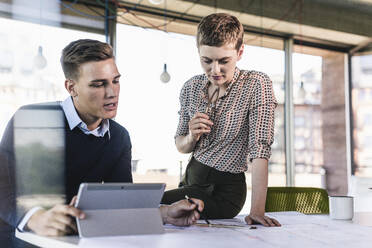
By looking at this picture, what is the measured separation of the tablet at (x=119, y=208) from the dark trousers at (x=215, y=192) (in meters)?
0.46

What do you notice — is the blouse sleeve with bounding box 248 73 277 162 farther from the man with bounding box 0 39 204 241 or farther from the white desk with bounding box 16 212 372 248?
the man with bounding box 0 39 204 241

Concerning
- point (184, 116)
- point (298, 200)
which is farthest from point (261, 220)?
point (298, 200)

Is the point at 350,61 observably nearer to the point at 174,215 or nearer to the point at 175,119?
the point at 175,119

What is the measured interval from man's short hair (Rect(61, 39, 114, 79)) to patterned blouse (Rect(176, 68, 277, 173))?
486 millimetres

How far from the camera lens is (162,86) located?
15.8 ft

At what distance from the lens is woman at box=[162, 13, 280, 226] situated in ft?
5.24

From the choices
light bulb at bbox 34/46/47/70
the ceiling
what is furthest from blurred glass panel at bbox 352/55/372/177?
light bulb at bbox 34/46/47/70

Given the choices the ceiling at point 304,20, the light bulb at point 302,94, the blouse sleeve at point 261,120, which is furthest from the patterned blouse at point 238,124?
the light bulb at point 302,94

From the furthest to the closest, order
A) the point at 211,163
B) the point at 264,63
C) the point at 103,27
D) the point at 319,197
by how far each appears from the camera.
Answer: the point at 264,63 → the point at 103,27 → the point at 319,197 → the point at 211,163

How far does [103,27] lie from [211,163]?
11.1ft

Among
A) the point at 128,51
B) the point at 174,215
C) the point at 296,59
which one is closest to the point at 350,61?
the point at 296,59

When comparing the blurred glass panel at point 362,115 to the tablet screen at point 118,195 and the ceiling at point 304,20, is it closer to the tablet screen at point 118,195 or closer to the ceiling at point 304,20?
the ceiling at point 304,20

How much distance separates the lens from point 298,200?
86.6 inches

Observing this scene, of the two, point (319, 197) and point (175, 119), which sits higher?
point (175, 119)
